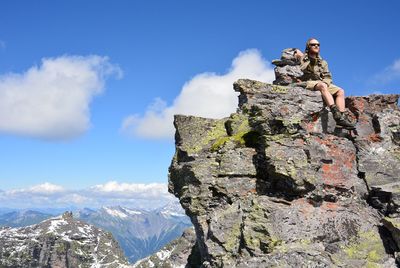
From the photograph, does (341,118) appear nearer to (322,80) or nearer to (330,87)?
(330,87)

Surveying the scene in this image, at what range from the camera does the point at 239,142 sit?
79.3 ft

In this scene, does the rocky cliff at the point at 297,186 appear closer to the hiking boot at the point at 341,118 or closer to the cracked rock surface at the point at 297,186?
the cracked rock surface at the point at 297,186

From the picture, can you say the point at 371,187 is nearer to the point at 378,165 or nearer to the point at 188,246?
the point at 378,165

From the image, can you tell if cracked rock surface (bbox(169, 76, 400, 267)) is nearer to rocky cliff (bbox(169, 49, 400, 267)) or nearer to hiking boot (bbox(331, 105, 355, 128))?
rocky cliff (bbox(169, 49, 400, 267))

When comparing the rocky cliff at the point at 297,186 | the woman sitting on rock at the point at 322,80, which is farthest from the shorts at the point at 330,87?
the rocky cliff at the point at 297,186

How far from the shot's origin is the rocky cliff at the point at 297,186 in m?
17.7

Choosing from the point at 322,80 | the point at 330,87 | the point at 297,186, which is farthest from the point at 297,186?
the point at 322,80

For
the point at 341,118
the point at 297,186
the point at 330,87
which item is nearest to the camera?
the point at 297,186

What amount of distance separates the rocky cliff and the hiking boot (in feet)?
1.62

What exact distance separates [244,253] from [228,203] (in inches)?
159

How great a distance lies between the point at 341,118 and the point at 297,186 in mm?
4850

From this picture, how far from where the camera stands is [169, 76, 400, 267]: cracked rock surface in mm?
17688

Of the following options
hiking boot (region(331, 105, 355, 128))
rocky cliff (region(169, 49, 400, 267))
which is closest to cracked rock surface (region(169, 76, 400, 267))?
rocky cliff (region(169, 49, 400, 267))

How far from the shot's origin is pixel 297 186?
19.5 m
